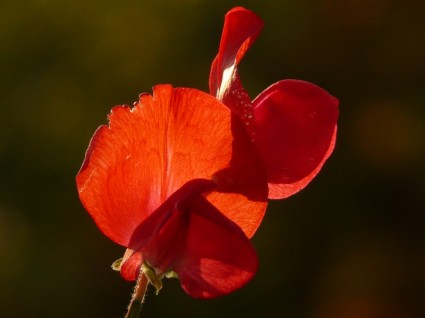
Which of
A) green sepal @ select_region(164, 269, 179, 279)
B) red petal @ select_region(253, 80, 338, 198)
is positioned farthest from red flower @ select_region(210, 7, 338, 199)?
green sepal @ select_region(164, 269, 179, 279)

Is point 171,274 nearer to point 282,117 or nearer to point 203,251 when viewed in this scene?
point 203,251

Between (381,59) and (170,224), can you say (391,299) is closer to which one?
(381,59)

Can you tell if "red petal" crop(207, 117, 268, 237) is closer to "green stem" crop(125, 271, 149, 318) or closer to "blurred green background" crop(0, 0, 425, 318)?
"green stem" crop(125, 271, 149, 318)

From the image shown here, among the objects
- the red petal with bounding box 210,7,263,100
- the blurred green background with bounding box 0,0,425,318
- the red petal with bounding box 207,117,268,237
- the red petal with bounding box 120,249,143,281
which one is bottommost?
the blurred green background with bounding box 0,0,425,318

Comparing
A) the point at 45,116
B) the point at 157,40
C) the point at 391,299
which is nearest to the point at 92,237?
the point at 45,116

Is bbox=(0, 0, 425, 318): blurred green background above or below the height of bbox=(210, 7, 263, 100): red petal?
below

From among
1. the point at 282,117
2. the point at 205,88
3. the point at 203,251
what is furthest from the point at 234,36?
the point at 205,88
